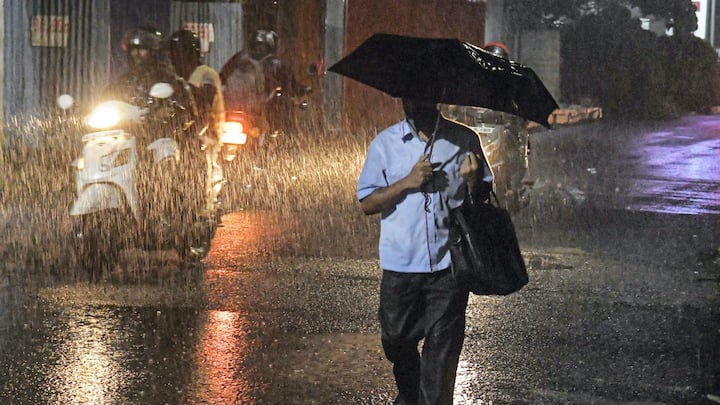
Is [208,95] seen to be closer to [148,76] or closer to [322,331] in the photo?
[148,76]

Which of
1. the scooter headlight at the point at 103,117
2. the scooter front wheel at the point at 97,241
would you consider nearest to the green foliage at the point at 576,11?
the scooter headlight at the point at 103,117

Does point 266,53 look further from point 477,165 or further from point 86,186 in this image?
point 477,165

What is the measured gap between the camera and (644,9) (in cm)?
4250

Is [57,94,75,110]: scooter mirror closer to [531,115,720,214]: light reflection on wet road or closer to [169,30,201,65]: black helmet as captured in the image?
[169,30,201,65]: black helmet

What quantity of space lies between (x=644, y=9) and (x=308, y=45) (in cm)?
2215

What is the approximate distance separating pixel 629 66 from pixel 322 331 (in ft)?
115

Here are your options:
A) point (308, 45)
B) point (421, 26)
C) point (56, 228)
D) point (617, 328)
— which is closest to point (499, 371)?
point (617, 328)

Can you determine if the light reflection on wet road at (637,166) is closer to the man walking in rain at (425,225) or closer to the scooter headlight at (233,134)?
the scooter headlight at (233,134)

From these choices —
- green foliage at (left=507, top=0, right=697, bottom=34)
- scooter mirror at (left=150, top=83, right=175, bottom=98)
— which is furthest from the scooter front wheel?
green foliage at (left=507, top=0, right=697, bottom=34)

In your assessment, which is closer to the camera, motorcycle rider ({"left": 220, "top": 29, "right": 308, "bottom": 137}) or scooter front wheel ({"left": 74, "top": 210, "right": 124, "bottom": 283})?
scooter front wheel ({"left": 74, "top": 210, "right": 124, "bottom": 283})

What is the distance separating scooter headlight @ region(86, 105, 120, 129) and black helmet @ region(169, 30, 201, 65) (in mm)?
2028

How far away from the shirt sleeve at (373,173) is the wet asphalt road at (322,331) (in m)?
1.21

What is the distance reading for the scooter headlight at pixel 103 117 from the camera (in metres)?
8.36

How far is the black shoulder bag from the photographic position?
4.62 m
